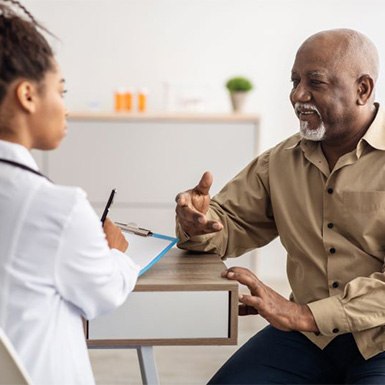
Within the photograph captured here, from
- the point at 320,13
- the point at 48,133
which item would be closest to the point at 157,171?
the point at 320,13

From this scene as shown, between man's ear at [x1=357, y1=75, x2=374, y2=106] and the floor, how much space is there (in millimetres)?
1711

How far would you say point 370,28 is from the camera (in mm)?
5316

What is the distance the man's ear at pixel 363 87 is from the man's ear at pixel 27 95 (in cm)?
105

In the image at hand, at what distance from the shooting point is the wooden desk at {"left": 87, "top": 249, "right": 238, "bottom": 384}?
5.67 feet

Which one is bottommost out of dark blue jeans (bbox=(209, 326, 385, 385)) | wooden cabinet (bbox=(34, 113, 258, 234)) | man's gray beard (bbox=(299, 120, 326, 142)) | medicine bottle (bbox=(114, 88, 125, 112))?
wooden cabinet (bbox=(34, 113, 258, 234))

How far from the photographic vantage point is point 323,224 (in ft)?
7.01

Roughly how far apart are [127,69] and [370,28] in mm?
1565

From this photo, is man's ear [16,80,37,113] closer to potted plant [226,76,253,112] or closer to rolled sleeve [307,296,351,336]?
rolled sleeve [307,296,351,336]

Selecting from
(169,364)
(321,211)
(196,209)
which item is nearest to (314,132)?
(321,211)

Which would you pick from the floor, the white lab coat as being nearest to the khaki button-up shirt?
the white lab coat

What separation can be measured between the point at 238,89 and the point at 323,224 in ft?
9.81

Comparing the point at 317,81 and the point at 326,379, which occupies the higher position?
the point at 317,81

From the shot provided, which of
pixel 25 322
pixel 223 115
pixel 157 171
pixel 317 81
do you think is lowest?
pixel 157 171

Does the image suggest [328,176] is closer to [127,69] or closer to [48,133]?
[48,133]
